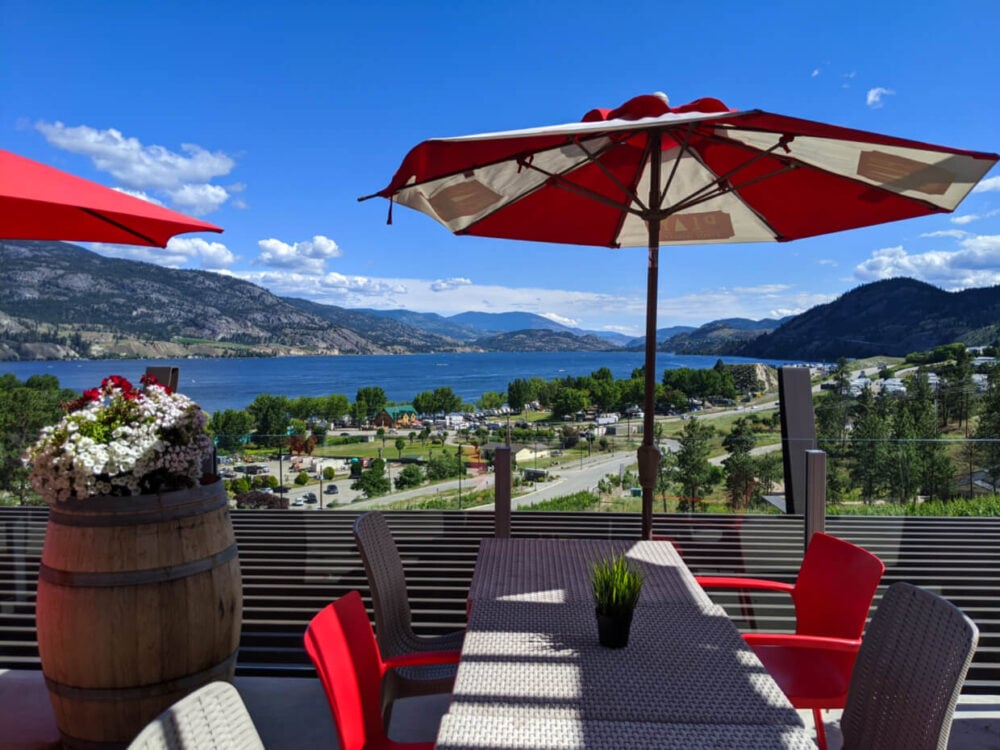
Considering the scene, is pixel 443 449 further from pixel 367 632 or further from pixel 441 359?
pixel 441 359

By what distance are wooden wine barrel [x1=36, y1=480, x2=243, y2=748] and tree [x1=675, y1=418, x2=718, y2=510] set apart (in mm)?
2438

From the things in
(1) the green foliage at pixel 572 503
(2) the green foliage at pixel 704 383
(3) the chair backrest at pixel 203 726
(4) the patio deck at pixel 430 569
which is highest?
(2) the green foliage at pixel 704 383

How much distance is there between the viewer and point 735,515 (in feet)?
10.7

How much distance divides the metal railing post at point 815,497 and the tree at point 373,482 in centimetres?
239

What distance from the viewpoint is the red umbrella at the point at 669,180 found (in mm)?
1976

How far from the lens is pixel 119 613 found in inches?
77.0

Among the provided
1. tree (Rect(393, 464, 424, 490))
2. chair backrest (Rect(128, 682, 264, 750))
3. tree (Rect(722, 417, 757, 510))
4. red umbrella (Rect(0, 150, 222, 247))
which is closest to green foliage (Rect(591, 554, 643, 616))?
chair backrest (Rect(128, 682, 264, 750))

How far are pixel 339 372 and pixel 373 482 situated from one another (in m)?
85.8

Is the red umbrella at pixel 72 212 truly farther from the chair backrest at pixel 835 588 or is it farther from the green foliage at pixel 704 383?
the green foliage at pixel 704 383

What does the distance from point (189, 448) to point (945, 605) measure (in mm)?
2183

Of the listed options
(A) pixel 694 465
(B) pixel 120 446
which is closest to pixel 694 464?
(A) pixel 694 465

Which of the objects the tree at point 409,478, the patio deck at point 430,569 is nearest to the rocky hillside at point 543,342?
the tree at point 409,478

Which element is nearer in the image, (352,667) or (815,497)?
(352,667)

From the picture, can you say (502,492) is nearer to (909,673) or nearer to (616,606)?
(616,606)
